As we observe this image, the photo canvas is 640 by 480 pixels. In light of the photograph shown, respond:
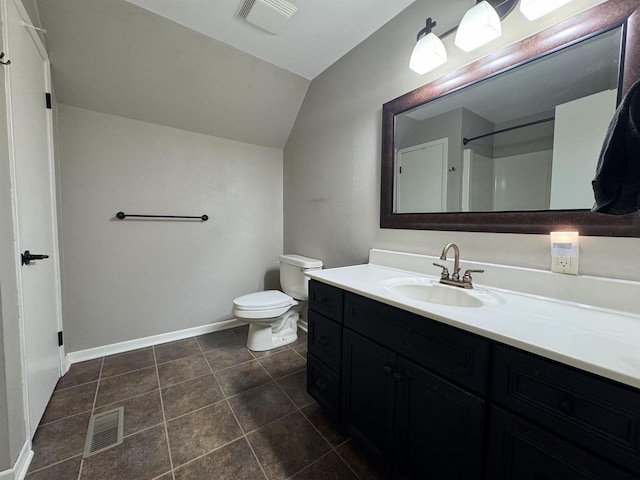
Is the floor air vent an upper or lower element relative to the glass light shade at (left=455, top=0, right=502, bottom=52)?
lower

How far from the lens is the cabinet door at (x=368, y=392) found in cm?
100

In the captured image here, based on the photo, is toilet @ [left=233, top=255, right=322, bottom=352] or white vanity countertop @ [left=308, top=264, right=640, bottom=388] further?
toilet @ [left=233, top=255, right=322, bottom=352]

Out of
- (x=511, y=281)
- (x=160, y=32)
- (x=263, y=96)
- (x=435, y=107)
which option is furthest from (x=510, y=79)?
(x=160, y=32)

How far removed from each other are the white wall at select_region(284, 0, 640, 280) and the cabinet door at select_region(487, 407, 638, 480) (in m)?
0.64

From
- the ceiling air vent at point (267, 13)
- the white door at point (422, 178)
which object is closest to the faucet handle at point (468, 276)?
the white door at point (422, 178)

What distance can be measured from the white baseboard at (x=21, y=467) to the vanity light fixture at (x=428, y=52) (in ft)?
8.24

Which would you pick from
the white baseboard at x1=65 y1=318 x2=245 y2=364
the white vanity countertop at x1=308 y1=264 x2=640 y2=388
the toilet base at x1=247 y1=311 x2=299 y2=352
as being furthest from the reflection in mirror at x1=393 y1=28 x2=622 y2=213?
the white baseboard at x1=65 y1=318 x2=245 y2=364

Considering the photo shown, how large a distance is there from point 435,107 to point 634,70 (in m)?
0.70

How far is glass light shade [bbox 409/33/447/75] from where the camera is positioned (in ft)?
4.13

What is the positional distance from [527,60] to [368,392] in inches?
60.4

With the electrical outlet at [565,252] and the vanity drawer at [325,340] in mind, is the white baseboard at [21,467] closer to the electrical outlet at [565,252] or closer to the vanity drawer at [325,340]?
the vanity drawer at [325,340]

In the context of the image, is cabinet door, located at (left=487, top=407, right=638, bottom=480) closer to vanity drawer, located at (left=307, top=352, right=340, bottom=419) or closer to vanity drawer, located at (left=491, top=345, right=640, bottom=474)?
vanity drawer, located at (left=491, top=345, right=640, bottom=474)

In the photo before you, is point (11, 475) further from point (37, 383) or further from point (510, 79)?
point (510, 79)

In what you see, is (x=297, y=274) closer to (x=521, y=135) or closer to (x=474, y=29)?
(x=521, y=135)
